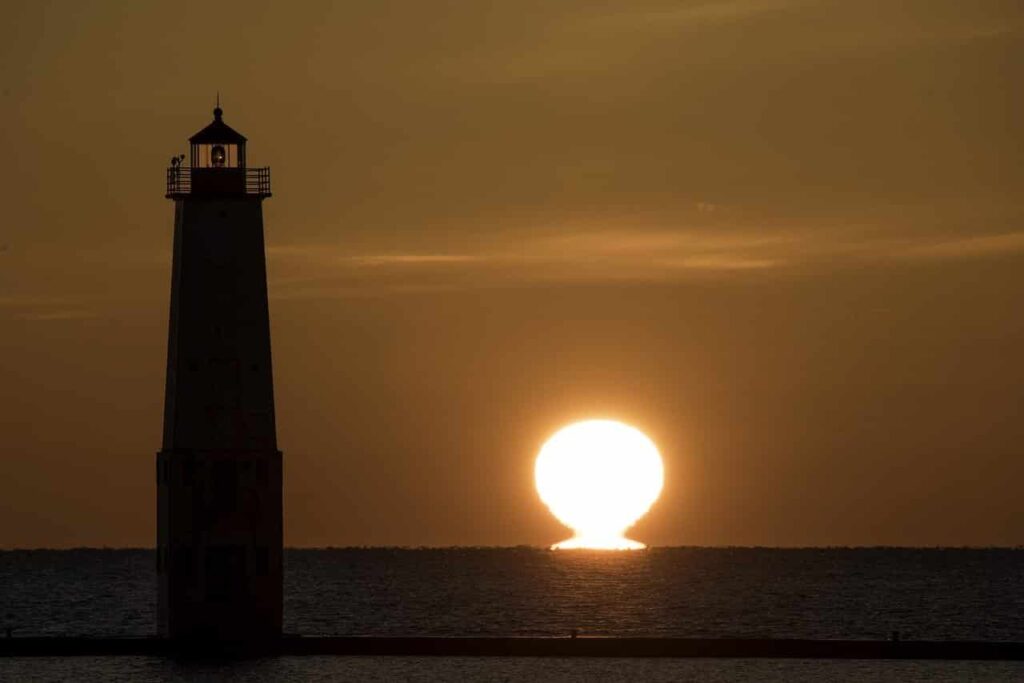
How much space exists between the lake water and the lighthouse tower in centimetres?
229

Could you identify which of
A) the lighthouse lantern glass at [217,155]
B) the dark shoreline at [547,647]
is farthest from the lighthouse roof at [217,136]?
the dark shoreline at [547,647]

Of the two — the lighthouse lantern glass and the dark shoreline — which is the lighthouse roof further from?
the dark shoreline

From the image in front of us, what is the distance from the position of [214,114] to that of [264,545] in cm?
1412

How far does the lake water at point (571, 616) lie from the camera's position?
75562 mm

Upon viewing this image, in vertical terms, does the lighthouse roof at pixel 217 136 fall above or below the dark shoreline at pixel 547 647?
above

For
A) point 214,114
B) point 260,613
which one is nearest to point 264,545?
point 260,613

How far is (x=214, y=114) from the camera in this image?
75938mm

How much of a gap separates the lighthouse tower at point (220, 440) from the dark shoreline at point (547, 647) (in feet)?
4.35

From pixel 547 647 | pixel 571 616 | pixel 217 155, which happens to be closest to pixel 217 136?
pixel 217 155

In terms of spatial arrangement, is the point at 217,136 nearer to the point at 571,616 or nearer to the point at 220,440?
the point at 220,440

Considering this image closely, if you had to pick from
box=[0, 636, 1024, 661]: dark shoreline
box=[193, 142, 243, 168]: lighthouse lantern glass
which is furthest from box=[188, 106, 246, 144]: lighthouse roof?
box=[0, 636, 1024, 661]: dark shoreline

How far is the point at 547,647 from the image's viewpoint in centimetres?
7619

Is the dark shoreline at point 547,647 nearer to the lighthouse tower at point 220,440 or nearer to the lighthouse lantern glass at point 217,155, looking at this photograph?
the lighthouse tower at point 220,440

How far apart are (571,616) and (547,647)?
175 ft
